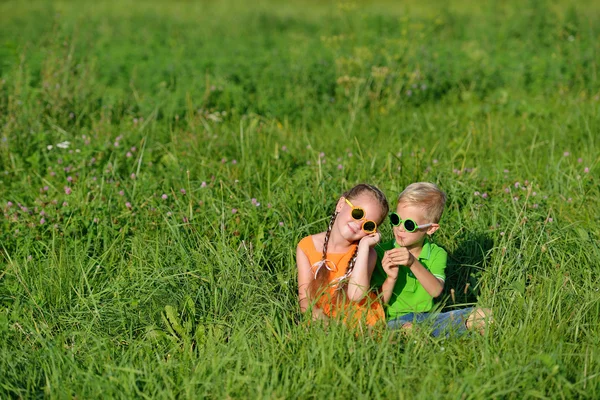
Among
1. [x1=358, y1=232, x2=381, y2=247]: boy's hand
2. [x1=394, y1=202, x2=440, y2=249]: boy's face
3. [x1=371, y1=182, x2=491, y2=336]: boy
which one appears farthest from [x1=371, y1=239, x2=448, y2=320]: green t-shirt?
[x1=358, y1=232, x2=381, y2=247]: boy's hand

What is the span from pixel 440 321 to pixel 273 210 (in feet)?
3.85

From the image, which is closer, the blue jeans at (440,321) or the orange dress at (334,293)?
the blue jeans at (440,321)

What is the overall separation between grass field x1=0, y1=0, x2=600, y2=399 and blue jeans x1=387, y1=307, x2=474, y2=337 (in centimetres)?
6

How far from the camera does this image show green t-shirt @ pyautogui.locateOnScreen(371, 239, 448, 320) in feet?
11.4

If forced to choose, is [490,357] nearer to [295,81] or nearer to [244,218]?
[244,218]

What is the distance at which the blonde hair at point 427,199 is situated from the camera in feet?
11.0

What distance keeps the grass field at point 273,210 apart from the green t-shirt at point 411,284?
0.17 m

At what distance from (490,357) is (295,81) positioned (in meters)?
4.17

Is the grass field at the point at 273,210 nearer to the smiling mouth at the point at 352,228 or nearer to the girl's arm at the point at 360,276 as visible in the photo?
the girl's arm at the point at 360,276

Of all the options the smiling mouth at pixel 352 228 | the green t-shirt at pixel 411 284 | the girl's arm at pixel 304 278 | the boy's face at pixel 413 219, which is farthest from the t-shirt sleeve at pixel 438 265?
the girl's arm at pixel 304 278

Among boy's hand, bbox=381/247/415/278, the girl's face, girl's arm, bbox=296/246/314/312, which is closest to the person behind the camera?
boy's hand, bbox=381/247/415/278

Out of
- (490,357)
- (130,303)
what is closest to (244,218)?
(130,303)

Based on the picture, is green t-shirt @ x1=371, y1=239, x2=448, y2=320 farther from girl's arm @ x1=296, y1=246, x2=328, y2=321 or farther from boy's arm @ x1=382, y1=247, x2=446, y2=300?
girl's arm @ x1=296, y1=246, x2=328, y2=321

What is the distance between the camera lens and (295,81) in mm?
6691
